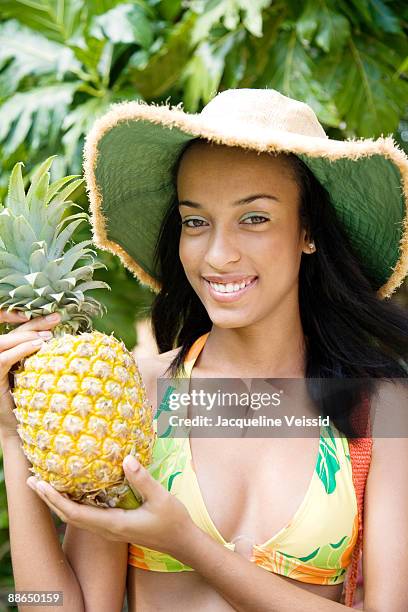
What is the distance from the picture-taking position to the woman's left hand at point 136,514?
1946 millimetres

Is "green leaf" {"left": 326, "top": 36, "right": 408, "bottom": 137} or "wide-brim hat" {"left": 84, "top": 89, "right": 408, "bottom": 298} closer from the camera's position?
"wide-brim hat" {"left": 84, "top": 89, "right": 408, "bottom": 298}

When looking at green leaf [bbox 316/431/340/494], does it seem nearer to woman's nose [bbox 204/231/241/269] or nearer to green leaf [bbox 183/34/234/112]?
woman's nose [bbox 204/231/241/269]

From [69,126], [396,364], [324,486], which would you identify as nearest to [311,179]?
[396,364]

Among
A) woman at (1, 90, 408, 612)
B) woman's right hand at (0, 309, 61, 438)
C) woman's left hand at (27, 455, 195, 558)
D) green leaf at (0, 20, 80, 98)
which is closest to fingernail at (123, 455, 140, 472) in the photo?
woman's left hand at (27, 455, 195, 558)

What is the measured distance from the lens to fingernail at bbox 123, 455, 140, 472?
1.91 metres

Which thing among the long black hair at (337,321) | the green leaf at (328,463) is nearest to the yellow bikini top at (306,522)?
the green leaf at (328,463)

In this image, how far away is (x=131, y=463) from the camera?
1.91m

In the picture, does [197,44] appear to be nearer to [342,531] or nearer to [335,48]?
[335,48]

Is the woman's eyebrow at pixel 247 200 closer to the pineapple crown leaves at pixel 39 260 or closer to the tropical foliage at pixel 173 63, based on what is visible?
the pineapple crown leaves at pixel 39 260

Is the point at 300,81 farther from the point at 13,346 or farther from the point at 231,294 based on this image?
the point at 13,346

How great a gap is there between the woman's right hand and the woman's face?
1.44 ft

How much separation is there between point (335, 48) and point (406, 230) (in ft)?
5.91

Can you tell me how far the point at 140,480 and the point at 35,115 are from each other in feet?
9.32

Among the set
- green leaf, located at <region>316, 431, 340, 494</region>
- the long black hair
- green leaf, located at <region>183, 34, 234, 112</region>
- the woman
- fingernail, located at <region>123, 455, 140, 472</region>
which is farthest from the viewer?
green leaf, located at <region>183, 34, 234, 112</region>
